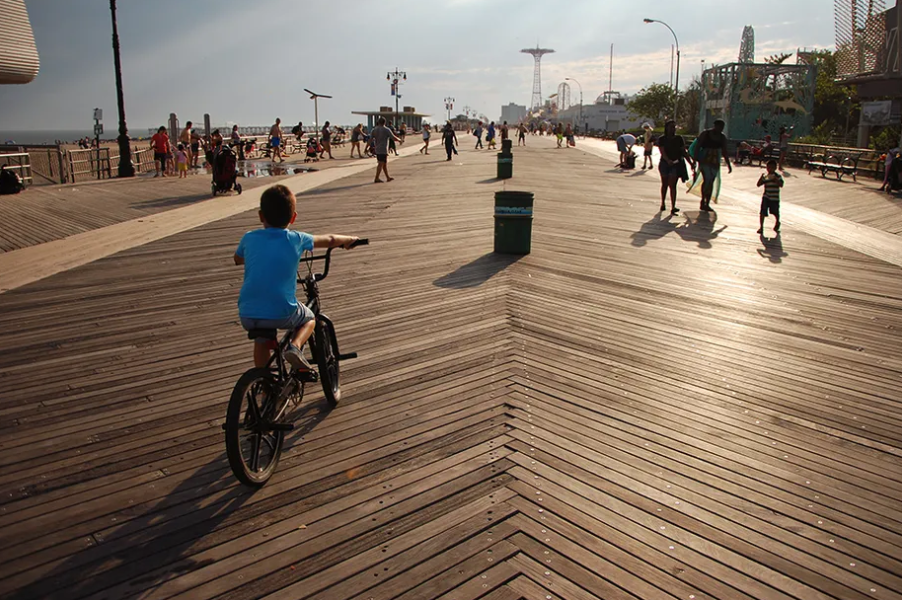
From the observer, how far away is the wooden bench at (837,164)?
892 inches

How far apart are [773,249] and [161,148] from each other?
20375mm

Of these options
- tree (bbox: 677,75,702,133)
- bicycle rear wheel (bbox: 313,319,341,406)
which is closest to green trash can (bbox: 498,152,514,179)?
bicycle rear wheel (bbox: 313,319,341,406)

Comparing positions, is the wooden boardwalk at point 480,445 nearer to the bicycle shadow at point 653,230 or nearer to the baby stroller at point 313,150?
the bicycle shadow at point 653,230

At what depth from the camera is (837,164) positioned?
79.2ft

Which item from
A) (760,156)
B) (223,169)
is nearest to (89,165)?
(223,169)

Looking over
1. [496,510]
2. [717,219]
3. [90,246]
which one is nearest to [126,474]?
[496,510]

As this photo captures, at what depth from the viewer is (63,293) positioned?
329 inches

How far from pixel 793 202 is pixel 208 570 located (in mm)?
18137

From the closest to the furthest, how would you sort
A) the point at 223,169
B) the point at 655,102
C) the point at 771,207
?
the point at 771,207 → the point at 223,169 → the point at 655,102

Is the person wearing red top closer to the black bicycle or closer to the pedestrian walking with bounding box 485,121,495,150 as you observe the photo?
the black bicycle

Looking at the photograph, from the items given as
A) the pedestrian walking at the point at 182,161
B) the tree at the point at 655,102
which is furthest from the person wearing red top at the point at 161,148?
the tree at the point at 655,102

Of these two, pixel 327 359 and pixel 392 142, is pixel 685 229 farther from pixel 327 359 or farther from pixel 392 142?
pixel 392 142

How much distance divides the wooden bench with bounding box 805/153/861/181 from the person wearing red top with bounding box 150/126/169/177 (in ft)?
75.3

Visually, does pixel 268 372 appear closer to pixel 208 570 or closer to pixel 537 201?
pixel 208 570
